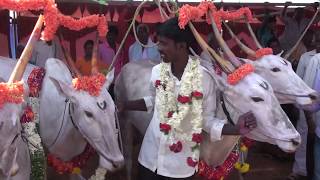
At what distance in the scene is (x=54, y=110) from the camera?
4223mm

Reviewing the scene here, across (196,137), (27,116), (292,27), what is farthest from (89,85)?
(292,27)

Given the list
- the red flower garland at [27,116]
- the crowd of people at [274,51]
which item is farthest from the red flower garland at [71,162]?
the red flower garland at [27,116]

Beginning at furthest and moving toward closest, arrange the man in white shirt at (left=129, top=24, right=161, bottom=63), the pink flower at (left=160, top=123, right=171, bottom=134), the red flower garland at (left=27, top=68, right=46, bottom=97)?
1. the man in white shirt at (left=129, top=24, right=161, bottom=63)
2. the red flower garland at (left=27, top=68, right=46, bottom=97)
3. the pink flower at (left=160, top=123, right=171, bottom=134)

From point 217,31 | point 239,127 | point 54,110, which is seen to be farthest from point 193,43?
point 54,110

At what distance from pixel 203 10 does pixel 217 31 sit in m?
0.25

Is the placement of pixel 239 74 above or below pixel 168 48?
below

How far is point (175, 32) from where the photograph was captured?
11.7 ft

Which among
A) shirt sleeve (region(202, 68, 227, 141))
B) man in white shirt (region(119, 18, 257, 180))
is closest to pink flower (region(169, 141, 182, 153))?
man in white shirt (region(119, 18, 257, 180))

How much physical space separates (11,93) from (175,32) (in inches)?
50.8

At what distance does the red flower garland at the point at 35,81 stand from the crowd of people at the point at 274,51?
0.76ft

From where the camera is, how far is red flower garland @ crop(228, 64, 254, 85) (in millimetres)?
3688

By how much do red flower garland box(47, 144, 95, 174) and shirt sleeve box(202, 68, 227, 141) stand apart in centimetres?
125

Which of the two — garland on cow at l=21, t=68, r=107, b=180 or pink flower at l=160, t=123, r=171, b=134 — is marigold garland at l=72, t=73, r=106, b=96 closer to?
garland on cow at l=21, t=68, r=107, b=180

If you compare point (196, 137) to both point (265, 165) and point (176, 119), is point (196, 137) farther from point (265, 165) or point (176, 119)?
point (265, 165)
